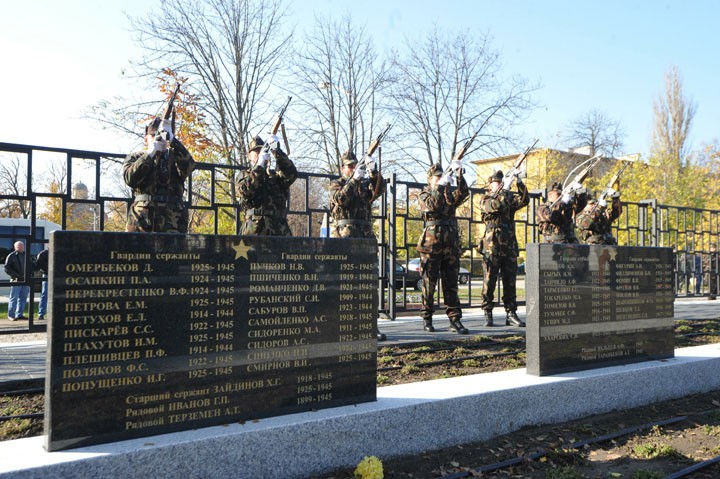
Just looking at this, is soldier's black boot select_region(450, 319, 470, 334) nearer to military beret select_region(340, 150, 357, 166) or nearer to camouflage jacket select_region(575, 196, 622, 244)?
military beret select_region(340, 150, 357, 166)

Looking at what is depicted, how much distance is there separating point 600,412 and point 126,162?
5.38 metres

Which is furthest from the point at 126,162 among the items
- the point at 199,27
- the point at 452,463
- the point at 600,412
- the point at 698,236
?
A: the point at 698,236

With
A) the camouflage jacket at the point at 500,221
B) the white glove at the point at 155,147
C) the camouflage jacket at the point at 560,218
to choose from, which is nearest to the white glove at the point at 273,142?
the white glove at the point at 155,147

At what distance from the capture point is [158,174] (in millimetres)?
6453

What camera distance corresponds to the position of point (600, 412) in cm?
521

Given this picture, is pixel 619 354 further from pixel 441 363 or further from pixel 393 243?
pixel 393 243

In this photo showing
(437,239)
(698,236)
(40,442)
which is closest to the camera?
(40,442)

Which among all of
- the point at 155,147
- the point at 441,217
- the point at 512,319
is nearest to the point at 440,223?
the point at 441,217

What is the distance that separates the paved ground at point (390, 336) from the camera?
233 inches

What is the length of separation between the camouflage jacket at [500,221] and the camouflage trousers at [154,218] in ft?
16.6

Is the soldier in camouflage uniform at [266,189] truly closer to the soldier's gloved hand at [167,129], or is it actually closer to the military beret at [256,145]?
the military beret at [256,145]

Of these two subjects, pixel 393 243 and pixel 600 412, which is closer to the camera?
pixel 600 412

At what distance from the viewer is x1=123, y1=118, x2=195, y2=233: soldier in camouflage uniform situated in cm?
632

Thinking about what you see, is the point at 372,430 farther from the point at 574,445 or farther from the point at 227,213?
the point at 227,213
